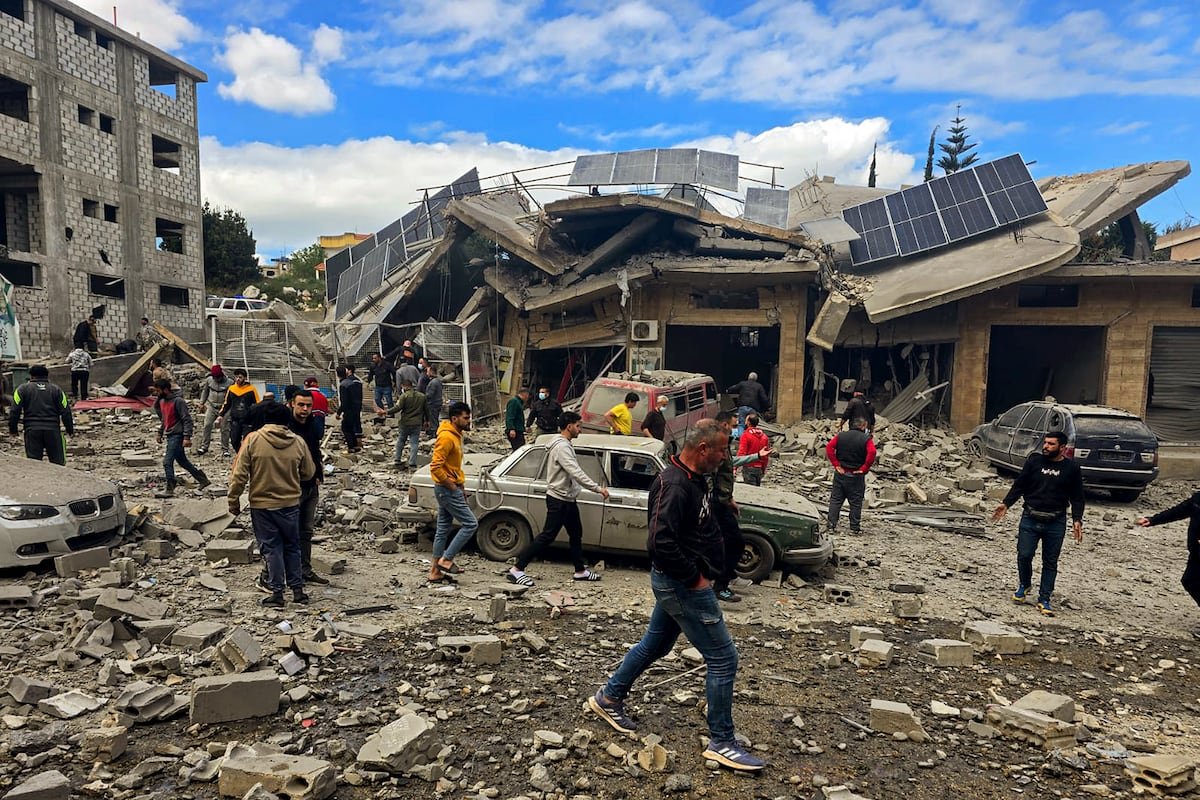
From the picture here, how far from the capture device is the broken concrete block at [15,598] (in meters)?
5.79

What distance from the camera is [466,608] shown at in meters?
6.32

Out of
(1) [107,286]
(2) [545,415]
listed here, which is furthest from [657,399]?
(1) [107,286]

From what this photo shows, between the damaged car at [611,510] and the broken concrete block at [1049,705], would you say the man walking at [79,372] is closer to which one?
the damaged car at [611,510]

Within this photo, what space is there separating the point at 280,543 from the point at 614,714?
3.32 meters

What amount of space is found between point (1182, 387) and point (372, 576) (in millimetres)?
19234

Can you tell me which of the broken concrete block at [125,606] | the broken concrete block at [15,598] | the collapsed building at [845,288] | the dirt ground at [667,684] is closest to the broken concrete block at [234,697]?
the dirt ground at [667,684]

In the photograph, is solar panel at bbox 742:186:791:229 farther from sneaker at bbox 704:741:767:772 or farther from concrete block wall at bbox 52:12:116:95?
concrete block wall at bbox 52:12:116:95

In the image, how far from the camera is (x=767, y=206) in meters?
19.8

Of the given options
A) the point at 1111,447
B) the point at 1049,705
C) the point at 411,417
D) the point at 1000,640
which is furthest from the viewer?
the point at 411,417

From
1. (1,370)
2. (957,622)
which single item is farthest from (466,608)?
(1,370)

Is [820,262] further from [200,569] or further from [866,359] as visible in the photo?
[200,569]

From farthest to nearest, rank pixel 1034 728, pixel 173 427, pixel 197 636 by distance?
pixel 173 427 < pixel 197 636 < pixel 1034 728

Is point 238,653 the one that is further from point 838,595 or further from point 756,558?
point 838,595

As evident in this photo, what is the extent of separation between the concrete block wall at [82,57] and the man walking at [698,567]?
97.3 ft
